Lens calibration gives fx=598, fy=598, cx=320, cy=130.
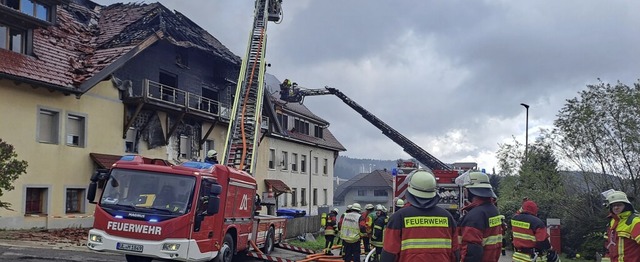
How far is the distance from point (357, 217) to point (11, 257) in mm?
7259

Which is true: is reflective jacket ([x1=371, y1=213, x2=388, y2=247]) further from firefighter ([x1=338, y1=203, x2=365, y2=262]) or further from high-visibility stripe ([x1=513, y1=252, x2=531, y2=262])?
high-visibility stripe ([x1=513, y1=252, x2=531, y2=262])

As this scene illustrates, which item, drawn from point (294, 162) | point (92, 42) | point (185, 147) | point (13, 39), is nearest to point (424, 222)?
point (13, 39)

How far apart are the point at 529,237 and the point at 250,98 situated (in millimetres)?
16846

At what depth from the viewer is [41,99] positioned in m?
21.0

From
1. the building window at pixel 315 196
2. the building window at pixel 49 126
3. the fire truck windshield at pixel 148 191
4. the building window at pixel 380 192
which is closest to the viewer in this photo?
the fire truck windshield at pixel 148 191

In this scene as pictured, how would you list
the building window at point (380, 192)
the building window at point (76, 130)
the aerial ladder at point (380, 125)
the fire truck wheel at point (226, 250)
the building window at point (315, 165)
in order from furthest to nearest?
the building window at point (380, 192) < the building window at point (315, 165) < the aerial ladder at point (380, 125) < the building window at point (76, 130) < the fire truck wheel at point (226, 250)

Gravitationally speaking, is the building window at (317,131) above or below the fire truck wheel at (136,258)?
above

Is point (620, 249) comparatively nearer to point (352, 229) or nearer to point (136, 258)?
point (352, 229)

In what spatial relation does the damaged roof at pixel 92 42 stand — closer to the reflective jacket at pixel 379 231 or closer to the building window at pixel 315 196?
the reflective jacket at pixel 379 231

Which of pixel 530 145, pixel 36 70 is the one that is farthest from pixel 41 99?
pixel 530 145

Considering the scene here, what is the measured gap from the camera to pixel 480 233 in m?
5.86

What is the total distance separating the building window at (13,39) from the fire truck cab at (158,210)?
12.1 m

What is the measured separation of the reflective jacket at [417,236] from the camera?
4.88 metres

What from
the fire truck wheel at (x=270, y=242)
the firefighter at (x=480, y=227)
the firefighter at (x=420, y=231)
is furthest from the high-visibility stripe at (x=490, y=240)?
the fire truck wheel at (x=270, y=242)
